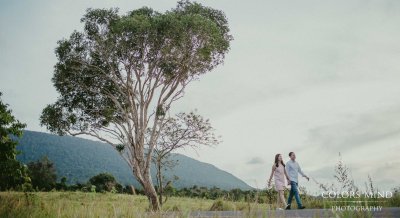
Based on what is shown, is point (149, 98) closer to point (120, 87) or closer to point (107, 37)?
point (120, 87)

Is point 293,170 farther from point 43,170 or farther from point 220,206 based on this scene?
point 43,170

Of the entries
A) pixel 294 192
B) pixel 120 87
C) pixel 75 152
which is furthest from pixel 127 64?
pixel 75 152

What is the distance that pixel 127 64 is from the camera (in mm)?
22656

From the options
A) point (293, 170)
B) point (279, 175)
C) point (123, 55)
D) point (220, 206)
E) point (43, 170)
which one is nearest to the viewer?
point (293, 170)

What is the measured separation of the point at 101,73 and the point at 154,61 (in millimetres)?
3772

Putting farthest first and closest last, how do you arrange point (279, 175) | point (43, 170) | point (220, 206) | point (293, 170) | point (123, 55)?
point (43, 170)
point (123, 55)
point (220, 206)
point (279, 175)
point (293, 170)

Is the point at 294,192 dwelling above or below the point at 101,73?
below

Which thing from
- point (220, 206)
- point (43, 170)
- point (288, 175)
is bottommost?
point (220, 206)

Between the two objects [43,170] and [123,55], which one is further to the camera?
[43,170]

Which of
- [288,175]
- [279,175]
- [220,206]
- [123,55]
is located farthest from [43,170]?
[288,175]

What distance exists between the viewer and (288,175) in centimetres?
1338

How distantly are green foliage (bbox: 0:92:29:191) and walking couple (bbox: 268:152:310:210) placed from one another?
31.8ft

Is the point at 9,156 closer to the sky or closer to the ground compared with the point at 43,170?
closer to the ground

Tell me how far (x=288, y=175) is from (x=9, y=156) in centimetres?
1131
